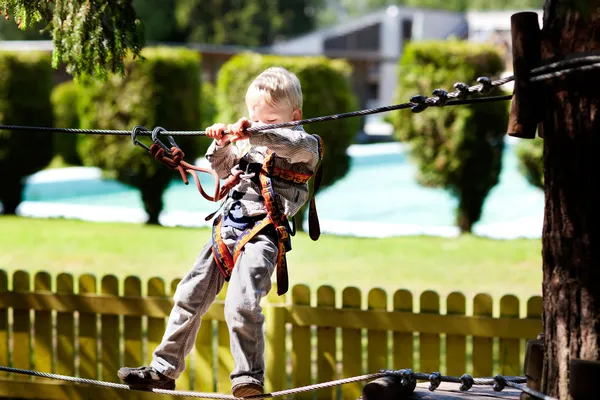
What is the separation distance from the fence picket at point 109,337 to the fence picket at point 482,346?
6.88ft

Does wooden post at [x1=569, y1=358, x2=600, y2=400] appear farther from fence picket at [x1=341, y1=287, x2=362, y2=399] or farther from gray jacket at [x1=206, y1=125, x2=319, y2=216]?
fence picket at [x1=341, y1=287, x2=362, y2=399]

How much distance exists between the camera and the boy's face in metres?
3.34

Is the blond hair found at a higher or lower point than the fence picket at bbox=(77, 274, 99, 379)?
higher

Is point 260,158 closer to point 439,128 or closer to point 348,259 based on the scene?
point 348,259

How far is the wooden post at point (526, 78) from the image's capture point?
2.70 meters

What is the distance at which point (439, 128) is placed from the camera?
10938 mm

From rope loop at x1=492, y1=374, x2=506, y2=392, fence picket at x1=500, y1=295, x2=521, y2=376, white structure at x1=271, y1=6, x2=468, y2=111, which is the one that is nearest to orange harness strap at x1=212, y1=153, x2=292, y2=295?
rope loop at x1=492, y1=374, x2=506, y2=392

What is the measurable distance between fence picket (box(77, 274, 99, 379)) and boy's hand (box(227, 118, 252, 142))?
2306 millimetres

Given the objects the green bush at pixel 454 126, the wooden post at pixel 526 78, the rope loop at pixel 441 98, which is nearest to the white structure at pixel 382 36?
the green bush at pixel 454 126

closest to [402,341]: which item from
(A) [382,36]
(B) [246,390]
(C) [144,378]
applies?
(B) [246,390]

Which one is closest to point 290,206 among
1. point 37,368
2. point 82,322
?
point 82,322

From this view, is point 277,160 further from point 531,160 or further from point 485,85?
point 531,160

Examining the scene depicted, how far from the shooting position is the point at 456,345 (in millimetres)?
4762

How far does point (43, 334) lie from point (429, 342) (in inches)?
92.7
